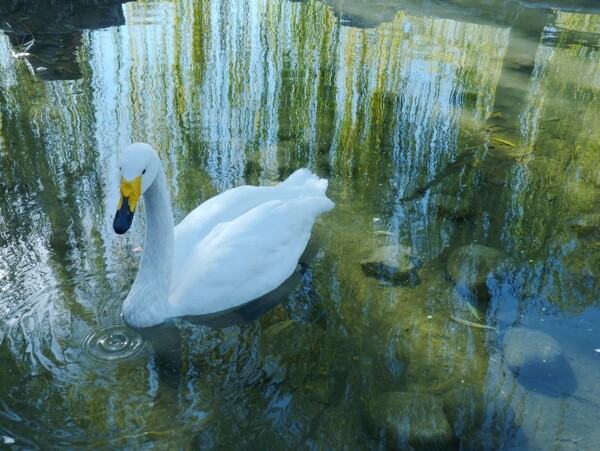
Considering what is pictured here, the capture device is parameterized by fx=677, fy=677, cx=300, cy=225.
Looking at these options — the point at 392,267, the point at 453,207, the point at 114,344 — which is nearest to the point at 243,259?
the point at 114,344

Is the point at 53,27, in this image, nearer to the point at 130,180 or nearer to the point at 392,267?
the point at 130,180

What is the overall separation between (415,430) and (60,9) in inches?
352

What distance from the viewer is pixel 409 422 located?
130 inches

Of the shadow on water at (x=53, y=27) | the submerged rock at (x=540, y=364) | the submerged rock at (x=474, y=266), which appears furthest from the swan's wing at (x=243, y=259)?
the shadow on water at (x=53, y=27)

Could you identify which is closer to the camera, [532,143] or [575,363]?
[575,363]

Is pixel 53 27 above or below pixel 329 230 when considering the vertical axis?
above

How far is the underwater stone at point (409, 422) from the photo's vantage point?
3.26 meters

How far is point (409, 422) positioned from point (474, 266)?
1608 mm

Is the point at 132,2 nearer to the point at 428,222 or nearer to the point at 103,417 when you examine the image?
the point at 428,222

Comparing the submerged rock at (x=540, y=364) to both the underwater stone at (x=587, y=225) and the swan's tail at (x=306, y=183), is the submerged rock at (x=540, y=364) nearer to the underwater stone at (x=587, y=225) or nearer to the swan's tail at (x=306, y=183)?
the underwater stone at (x=587, y=225)

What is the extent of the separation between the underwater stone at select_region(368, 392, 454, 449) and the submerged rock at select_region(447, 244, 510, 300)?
118cm

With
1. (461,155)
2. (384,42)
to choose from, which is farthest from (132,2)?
(461,155)

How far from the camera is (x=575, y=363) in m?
3.87

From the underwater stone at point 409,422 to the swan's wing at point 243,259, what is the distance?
3.89ft
